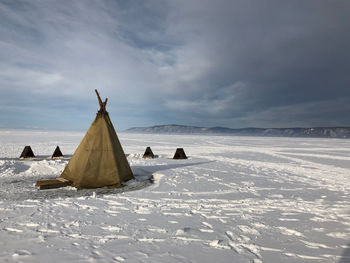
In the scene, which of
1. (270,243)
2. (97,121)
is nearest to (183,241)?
(270,243)

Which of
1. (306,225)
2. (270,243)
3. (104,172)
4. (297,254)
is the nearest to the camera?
(297,254)

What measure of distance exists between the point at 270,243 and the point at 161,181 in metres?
5.36

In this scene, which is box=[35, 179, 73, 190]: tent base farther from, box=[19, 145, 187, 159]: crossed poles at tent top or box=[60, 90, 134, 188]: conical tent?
box=[19, 145, 187, 159]: crossed poles at tent top

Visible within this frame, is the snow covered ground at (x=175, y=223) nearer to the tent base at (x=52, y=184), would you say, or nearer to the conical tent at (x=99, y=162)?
the tent base at (x=52, y=184)

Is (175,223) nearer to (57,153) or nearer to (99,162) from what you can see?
(99,162)

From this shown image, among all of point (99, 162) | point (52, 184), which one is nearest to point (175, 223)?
point (99, 162)

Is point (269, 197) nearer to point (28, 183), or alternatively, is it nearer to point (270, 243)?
point (270, 243)

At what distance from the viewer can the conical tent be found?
785cm

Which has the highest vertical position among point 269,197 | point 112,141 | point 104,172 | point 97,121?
point 97,121

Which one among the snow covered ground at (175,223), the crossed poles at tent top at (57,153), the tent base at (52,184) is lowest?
the snow covered ground at (175,223)

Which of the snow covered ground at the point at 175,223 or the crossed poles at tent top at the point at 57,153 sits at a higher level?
the crossed poles at tent top at the point at 57,153

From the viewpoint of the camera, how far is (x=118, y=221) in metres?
4.71

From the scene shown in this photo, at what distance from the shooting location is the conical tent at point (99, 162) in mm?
7848

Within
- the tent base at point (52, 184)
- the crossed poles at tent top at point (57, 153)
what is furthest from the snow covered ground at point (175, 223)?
the crossed poles at tent top at point (57, 153)
